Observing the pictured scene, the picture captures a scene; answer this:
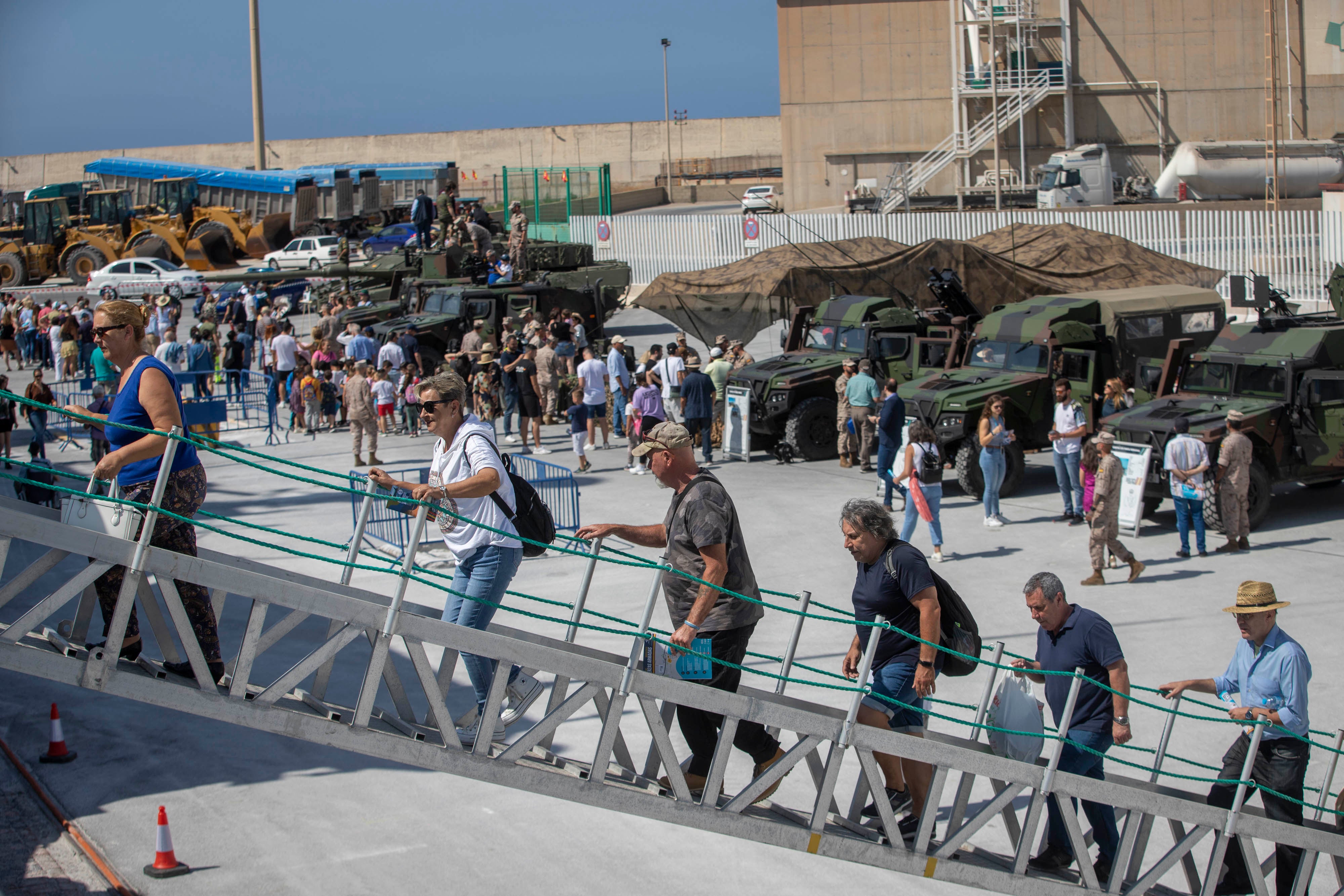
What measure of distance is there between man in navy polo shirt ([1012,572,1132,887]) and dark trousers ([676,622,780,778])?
124 centimetres

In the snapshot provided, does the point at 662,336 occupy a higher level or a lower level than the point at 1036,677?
higher

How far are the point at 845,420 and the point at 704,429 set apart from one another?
1964 mm

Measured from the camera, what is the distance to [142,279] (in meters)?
36.6

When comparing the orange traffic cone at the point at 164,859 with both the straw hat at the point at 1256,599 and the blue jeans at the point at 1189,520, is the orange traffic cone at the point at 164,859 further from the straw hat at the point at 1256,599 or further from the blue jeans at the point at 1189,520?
the blue jeans at the point at 1189,520

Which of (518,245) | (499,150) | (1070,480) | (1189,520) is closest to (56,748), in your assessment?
(1070,480)

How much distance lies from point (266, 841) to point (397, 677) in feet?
8.39

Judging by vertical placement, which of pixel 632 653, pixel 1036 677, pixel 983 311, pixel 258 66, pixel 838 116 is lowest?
pixel 1036 677

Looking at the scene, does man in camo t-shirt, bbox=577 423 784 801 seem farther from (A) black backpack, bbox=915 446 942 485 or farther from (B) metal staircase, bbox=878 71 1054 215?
(B) metal staircase, bbox=878 71 1054 215

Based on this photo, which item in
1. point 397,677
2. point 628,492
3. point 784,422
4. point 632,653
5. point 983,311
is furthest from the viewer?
point 983,311

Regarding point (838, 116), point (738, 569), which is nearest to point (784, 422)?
point (738, 569)

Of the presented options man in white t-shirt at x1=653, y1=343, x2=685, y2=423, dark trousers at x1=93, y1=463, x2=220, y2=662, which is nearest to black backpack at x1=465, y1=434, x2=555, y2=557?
dark trousers at x1=93, y1=463, x2=220, y2=662

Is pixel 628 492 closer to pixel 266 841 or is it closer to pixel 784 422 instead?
pixel 784 422

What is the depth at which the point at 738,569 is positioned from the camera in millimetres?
5180

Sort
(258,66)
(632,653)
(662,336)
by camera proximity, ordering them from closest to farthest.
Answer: (632,653) → (662,336) → (258,66)
